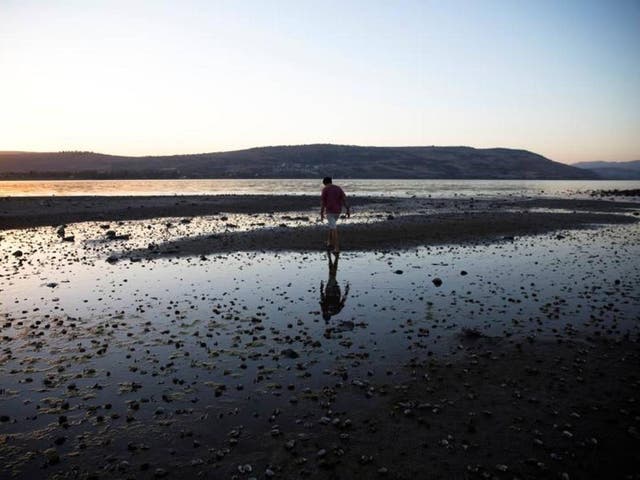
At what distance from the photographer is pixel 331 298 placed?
647 inches

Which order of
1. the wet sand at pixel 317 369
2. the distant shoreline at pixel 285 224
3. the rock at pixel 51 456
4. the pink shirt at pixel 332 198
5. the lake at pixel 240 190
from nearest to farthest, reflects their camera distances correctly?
1. the rock at pixel 51 456
2. the wet sand at pixel 317 369
3. the pink shirt at pixel 332 198
4. the distant shoreline at pixel 285 224
5. the lake at pixel 240 190

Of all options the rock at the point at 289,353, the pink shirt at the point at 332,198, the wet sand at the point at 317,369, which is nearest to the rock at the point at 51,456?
the wet sand at the point at 317,369

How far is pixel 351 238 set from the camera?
102 ft

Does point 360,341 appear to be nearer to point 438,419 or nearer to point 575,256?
point 438,419

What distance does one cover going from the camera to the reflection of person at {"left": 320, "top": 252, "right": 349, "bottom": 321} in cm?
1492

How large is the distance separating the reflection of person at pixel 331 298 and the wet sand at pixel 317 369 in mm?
Result: 442

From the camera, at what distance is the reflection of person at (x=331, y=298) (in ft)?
49.0

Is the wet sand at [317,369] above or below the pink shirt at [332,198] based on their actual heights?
below

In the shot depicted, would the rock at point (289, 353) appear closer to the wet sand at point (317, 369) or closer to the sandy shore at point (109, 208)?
the wet sand at point (317, 369)

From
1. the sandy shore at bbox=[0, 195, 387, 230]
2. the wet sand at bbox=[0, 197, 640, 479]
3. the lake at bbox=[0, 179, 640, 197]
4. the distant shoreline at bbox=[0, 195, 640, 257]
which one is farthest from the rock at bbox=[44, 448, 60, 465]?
the lake at bbox=[0, 179, 640, 197]

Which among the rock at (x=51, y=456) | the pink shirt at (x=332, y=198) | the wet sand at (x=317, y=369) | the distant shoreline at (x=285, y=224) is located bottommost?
the rock at (x=51, y=456)

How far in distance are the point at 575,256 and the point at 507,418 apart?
20267 millimetres

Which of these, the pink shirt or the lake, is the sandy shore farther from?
the pink shirt

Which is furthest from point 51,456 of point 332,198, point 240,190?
point 240,190
